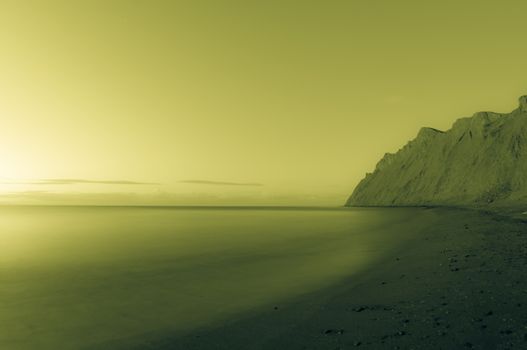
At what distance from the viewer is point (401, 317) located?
427 inches

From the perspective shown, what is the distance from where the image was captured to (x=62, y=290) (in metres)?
19.4

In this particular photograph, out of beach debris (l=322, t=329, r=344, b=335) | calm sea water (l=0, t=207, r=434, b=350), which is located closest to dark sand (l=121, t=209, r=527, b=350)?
beach debris (l=322, t=329, r=344, b=335)

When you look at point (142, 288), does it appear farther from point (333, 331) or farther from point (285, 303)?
point (333, 331)

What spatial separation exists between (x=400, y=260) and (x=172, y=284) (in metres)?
13.8

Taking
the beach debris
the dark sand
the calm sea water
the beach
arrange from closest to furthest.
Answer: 1. the dark sand
2. the beach
3. the beach debris
4. the calm sea water

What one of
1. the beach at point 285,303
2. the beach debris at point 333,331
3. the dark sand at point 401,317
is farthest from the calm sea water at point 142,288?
the beach debris at point 333,331

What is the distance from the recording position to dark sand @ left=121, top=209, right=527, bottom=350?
902 cm

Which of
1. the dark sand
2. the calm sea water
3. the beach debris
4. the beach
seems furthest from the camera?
the calm sea water

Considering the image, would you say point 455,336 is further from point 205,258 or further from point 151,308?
point 205,258

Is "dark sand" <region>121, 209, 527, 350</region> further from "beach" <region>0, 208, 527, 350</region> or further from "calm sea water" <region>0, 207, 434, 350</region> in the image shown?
"calm sea water" <region>0, 207, 434, 350</region>

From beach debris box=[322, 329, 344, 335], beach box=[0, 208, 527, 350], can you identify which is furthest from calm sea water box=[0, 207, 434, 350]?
beach debris box=[322, 329, 344, 335]

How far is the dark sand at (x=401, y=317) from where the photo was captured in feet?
29.6

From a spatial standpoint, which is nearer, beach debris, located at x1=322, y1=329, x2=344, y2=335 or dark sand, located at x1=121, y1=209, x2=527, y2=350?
dark sand, located at x1=121, y1=209, x2=527, y2=350

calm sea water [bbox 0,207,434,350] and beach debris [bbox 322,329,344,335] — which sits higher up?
beach debris [bbox 322,329,344,335]
